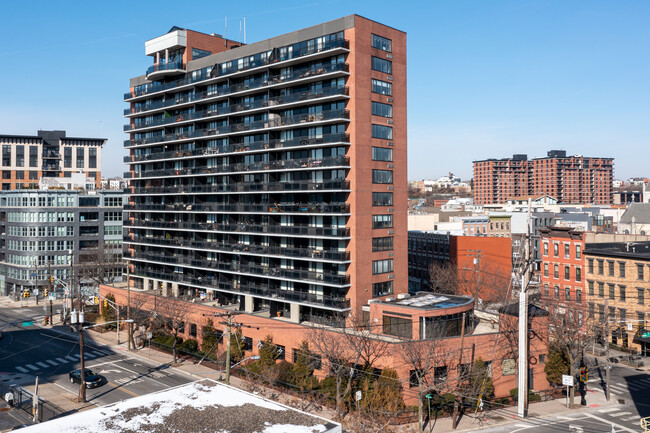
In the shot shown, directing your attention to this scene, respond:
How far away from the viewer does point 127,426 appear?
30766 mm

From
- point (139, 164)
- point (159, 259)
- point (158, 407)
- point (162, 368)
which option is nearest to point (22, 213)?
point (139, 164)

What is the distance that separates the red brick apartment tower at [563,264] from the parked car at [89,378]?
205 ft

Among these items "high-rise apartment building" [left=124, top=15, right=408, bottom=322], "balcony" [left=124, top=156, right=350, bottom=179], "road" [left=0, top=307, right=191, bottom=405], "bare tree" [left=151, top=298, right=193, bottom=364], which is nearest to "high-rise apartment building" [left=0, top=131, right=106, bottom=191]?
"balcony" [left=124, top=156, right=350, bottom=179]

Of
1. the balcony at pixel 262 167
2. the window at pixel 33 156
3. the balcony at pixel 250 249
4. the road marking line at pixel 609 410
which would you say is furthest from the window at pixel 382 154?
the window at pixel 33 156

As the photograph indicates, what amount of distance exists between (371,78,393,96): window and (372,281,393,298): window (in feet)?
69.6

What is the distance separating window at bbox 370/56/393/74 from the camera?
58681mm

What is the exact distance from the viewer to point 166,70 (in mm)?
77625

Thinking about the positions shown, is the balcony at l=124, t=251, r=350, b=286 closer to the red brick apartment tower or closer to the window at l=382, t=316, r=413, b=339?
the window at l=382, t=316, r=413, b=339

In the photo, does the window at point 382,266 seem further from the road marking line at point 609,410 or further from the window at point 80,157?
the window at point 80,157

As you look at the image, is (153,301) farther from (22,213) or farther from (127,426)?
(22,213)

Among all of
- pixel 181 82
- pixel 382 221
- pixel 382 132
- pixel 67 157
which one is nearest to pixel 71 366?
pixel 382 221

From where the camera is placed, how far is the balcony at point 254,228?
5812 cm

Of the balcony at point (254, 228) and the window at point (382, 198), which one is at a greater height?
the window at point (382, 198)

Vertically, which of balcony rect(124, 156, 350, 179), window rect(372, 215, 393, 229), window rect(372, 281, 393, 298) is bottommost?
window rect(372, 281, 393, 298)
